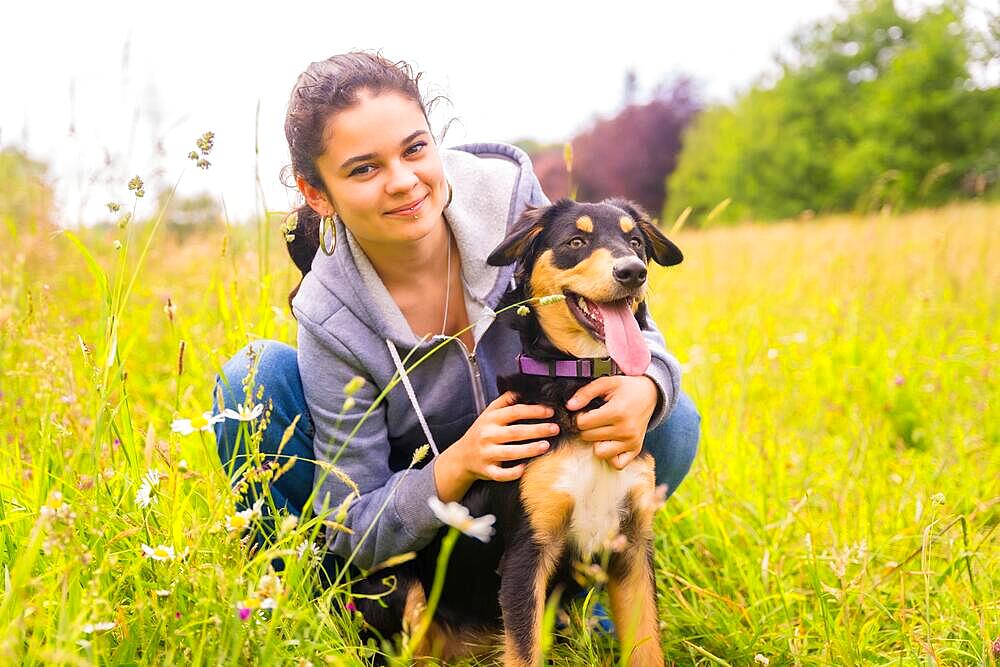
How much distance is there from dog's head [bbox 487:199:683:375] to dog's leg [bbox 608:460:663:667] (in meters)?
0.41

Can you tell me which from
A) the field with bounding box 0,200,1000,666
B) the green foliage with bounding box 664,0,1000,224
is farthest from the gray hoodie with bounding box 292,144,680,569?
the green foliage with bounding box 664,0,1000,224

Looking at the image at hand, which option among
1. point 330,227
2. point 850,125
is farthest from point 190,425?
point 850,125

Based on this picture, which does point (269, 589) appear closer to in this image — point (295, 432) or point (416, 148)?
point (295, 432)

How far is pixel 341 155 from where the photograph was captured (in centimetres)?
236

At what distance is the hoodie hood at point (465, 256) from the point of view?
2.52 meters

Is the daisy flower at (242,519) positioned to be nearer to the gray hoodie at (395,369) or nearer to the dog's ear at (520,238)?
the gray hoodie at (395,369)

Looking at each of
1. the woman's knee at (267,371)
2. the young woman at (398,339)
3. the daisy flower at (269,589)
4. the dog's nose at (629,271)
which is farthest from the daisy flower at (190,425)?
the dog's nose at (629,271)

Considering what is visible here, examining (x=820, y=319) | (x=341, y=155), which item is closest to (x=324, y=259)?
(x=341, y=155)

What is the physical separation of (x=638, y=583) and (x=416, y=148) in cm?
142

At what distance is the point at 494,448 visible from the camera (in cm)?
210

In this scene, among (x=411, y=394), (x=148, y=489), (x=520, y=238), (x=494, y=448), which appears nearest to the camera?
(x=148, y=489)

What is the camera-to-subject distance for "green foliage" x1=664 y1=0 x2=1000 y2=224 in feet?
75.9

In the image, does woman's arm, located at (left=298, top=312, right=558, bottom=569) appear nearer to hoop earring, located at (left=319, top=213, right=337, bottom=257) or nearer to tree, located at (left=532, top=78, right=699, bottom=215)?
hoop earring, located at (left=319, top=213, right=337, bottom=257)

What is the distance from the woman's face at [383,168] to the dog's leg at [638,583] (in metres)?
1.03
